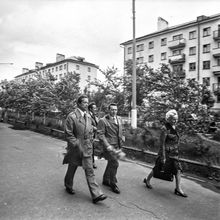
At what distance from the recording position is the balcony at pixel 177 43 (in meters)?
34.5

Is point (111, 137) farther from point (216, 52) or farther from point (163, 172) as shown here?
point (216, 52)

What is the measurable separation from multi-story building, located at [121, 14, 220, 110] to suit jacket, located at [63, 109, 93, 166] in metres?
Result: 27.2

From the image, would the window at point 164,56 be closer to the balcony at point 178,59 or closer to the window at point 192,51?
the balcony at point 178,59

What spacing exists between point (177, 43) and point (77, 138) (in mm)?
35527

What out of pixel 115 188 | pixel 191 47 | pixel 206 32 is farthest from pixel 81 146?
pixel 191 47

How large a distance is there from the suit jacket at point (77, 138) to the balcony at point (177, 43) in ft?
115

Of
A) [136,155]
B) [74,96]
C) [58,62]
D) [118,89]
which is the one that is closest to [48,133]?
[74,96]

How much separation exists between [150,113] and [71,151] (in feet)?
14.9

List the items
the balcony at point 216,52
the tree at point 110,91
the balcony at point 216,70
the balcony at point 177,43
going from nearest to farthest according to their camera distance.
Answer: the tree at point 110,91
the balcony at point 216,70
the balcony at point 216,52
the balcony at point 177,43

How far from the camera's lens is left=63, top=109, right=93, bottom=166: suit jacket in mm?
3657

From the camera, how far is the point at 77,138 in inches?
148

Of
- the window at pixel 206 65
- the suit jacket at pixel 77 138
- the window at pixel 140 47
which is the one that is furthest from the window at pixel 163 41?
the suit jacket at pixel 77 138

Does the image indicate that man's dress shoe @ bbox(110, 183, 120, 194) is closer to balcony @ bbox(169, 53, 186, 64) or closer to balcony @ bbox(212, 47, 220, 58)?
balcony @ bbox(212, 47, 220, 58)

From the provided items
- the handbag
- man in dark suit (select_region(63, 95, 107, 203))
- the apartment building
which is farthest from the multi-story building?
man in dark suit (select_region(63, 95, 107, 203))
